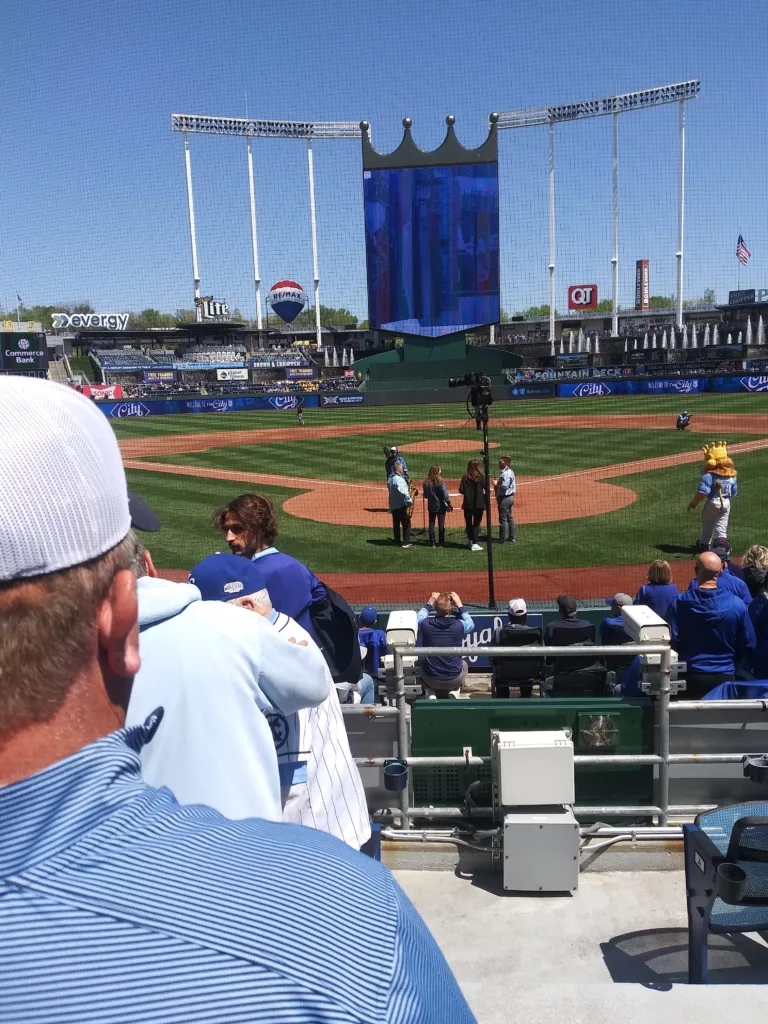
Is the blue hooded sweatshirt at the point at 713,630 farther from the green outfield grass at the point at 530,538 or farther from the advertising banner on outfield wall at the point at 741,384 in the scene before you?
the advertising banner on outfield wall at the point at 741,384

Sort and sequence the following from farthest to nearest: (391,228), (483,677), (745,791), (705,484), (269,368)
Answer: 1. (269,368)
2. (391,228)
3. (705,484)
4. (483,677)
5. (745,791)

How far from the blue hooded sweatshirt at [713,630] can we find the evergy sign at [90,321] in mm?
77814

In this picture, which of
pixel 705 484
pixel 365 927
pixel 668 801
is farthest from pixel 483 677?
pixel 365 927

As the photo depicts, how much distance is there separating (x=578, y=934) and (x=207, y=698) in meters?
2.86

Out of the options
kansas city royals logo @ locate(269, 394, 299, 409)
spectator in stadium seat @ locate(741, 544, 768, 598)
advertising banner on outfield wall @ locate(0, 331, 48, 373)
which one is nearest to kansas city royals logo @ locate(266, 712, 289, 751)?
spectator in stadium seat @ locate(741, 544, 768, 598)

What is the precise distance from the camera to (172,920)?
31.7 inches

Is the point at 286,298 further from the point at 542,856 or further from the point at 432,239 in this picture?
the point at 542,856

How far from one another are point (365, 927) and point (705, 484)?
13.0 m

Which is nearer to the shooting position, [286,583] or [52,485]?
[52,485]

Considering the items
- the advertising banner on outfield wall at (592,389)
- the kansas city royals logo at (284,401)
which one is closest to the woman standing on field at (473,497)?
the kansas city royals logo at (284,401)

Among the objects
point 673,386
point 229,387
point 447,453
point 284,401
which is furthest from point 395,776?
point 229,387

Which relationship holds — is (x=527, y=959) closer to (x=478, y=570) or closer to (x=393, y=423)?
(x=478, y=570)

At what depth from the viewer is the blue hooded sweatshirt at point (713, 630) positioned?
19.2ft

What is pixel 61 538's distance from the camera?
0.97 m
